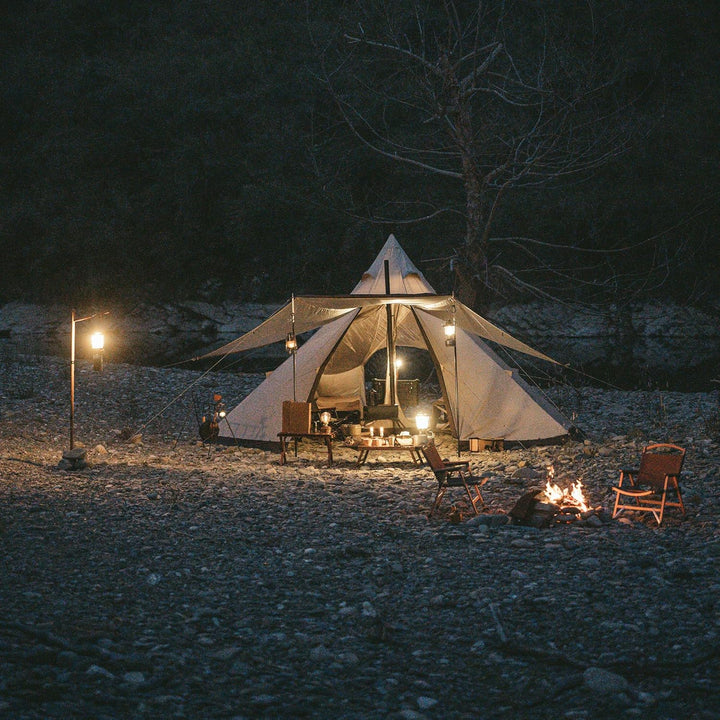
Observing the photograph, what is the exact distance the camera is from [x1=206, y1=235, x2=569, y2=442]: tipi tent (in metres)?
10.5

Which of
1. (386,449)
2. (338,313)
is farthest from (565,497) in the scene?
(338,313)

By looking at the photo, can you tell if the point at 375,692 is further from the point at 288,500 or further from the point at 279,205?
the point at 279,205

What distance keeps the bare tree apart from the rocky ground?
7.51 metres

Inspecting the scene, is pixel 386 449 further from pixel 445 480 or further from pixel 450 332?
pixel 445 480

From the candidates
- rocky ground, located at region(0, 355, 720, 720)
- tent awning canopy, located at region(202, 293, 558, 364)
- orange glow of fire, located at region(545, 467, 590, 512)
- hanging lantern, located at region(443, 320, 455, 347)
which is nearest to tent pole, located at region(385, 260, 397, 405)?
tent awning canopy, located at region(202, 293, 558, 364)

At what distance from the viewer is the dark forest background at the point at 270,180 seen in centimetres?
2173

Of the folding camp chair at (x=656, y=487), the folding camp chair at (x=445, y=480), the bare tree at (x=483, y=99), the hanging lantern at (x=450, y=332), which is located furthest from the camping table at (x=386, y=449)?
the bare tree at (x=483, y=99)

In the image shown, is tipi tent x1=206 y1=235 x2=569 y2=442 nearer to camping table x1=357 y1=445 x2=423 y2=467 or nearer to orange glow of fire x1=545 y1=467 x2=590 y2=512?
camping table x1=357 y1=445 x2=423 y2=467

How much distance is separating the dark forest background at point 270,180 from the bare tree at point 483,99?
0.71m

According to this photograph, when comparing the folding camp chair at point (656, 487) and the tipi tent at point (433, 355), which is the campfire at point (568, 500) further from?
the tipi tent at point (433, 355)

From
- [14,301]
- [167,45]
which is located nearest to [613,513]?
[14,301]

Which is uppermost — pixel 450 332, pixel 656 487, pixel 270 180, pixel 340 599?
pixel 270 180

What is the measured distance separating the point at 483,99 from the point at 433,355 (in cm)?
1401

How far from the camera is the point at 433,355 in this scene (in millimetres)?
12227
